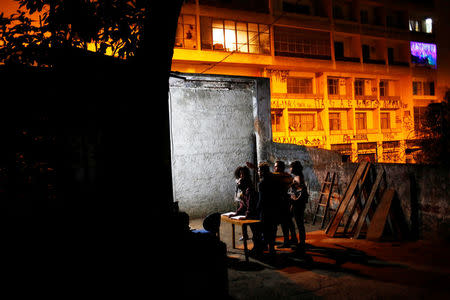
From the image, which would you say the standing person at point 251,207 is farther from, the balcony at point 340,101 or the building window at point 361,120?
the building window at point 361,120

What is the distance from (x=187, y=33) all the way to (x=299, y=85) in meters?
11.5

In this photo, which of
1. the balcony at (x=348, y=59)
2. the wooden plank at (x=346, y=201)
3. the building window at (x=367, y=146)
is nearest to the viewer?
the wooden plank at (x=346, y=201)

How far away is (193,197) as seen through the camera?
10.6 meters

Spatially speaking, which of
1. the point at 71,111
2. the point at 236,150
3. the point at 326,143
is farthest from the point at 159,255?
the point at 326,143

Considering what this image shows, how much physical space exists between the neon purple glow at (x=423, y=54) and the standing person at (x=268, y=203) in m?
36.2

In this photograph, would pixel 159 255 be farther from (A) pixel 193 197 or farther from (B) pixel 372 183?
(A) pixel 193 197

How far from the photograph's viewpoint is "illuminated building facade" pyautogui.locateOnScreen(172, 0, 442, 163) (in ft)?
79.4

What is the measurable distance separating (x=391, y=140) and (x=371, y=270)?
99.3 ft

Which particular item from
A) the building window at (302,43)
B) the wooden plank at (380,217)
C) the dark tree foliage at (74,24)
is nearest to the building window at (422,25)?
the building window at (302,43)

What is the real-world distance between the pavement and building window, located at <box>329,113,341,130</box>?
79.9 ft

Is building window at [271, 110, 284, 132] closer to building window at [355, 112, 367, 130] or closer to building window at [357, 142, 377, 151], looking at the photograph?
building window at [357, 142, 377, 151]

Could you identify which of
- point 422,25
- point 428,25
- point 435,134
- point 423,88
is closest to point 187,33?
point 435,134

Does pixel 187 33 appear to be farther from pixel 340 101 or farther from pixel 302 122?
pixel 340 101

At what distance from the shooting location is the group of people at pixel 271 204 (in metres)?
6.33
